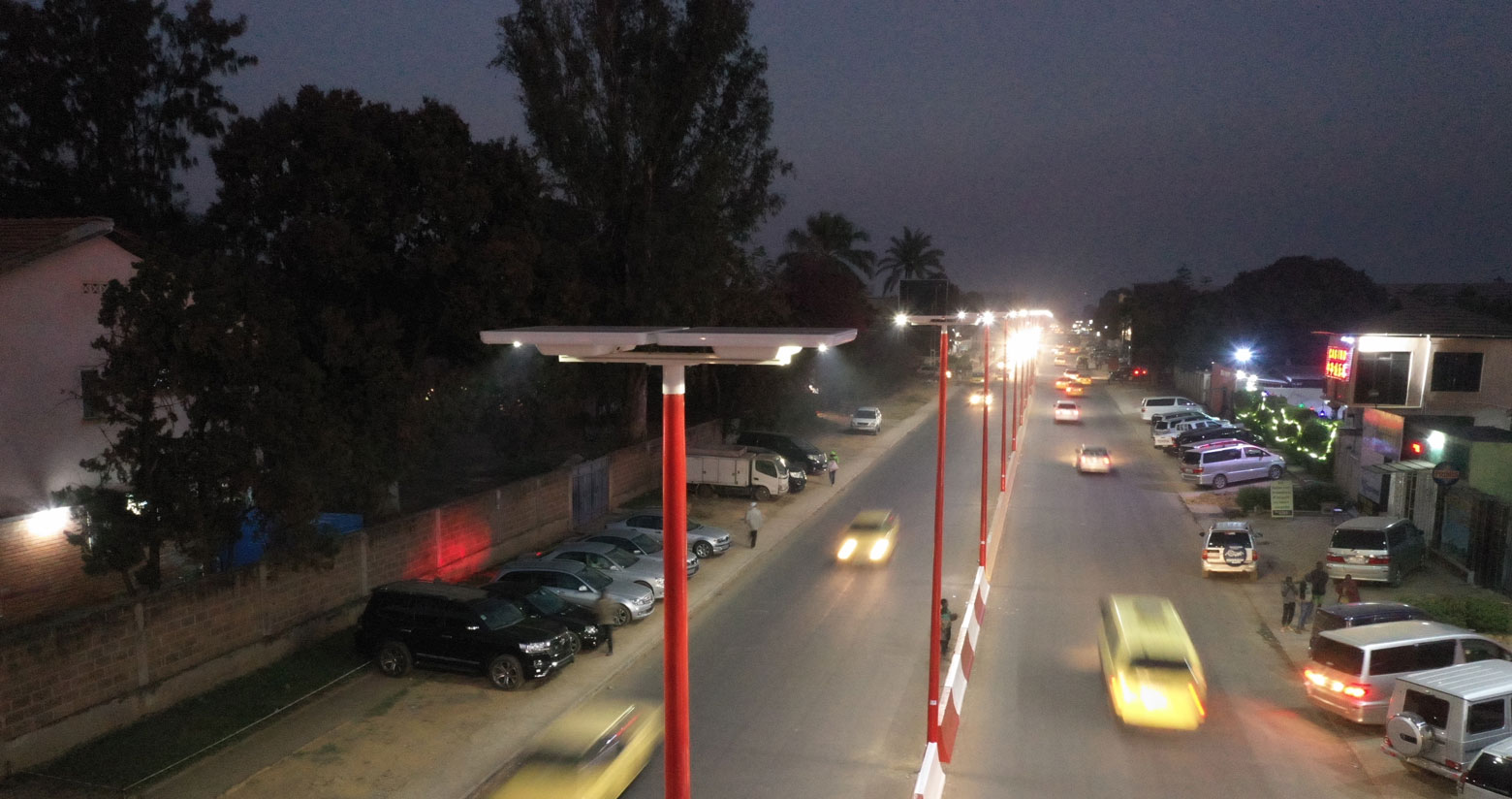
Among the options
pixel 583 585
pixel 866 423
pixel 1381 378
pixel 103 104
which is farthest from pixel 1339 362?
pixel 103 104

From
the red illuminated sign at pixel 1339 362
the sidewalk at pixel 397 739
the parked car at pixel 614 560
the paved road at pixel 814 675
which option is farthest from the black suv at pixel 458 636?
the red illuminated sign at pixel 1339 362

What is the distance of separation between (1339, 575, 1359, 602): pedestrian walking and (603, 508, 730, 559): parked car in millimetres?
14458

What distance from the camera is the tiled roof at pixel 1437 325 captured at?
3253cm

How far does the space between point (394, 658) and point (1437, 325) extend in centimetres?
3537

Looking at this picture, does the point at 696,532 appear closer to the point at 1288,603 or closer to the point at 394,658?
the point at 394,658

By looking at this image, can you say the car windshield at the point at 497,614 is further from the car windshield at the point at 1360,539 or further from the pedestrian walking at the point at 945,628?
the car windshield at the point at 1360,539

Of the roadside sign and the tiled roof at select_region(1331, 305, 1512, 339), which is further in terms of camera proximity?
the tiled roof at select_region(1331, 305, 1512, 339)

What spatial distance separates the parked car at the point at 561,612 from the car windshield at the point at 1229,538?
1548 centimetres

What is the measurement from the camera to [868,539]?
26.6 metres

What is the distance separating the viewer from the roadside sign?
3000cm

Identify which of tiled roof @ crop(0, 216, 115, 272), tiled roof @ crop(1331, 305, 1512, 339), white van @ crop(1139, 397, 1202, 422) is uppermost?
tiled roof @ crop(0, 216, 115, 272)

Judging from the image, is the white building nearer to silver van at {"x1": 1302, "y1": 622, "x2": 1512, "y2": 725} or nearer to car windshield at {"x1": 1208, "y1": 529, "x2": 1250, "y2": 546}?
silver van at {"x1": 1302, "y1": 622, "x2": 1512, "y2": 725}


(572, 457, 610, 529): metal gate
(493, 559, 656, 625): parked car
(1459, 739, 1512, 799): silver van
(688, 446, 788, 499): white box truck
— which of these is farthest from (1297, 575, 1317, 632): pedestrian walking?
(572, 457, 610, 529): metal gate

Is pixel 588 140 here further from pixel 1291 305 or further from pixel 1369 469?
pixel 1291 305
